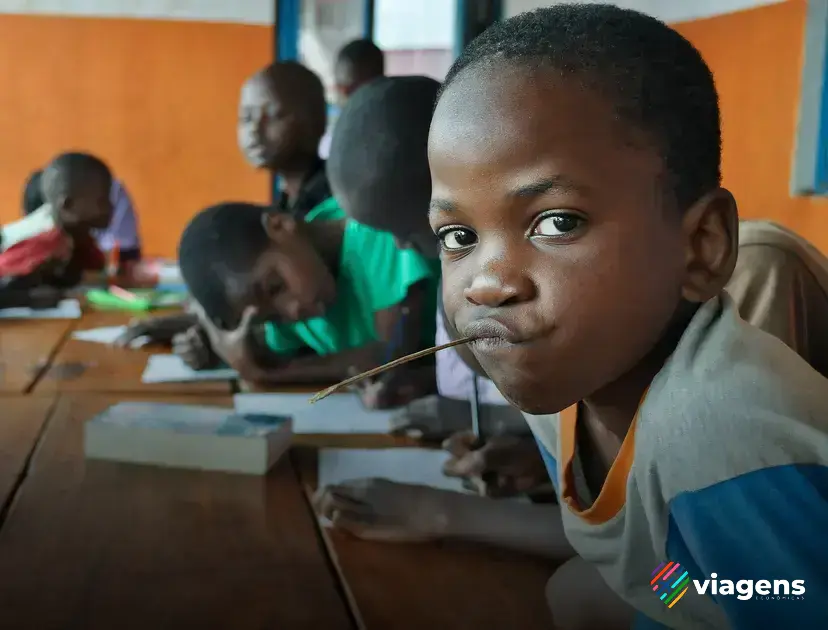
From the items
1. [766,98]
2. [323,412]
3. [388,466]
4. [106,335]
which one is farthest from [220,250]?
[766,98]

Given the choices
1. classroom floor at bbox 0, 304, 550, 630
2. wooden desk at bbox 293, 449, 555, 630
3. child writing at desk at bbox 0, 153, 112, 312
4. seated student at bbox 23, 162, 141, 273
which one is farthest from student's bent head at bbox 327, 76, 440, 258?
seated student at bbox 23, 162, 141, 273

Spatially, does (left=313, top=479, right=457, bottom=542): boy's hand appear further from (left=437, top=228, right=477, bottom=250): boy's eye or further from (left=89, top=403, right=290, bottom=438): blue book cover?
(left=437, top=228, right=477, bottom=250): boy's eye

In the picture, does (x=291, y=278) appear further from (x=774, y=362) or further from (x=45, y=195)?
(x=45, y=195)

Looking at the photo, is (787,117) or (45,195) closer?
(45,195)

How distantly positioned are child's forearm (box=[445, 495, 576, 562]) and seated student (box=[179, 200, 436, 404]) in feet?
2.01

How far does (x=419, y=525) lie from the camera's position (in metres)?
0.61

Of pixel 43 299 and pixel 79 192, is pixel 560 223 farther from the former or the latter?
pixel 79 192

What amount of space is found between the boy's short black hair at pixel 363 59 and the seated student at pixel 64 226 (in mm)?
880

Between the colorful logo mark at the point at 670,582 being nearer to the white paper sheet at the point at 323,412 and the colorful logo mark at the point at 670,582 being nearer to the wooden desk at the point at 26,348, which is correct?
the white paper sheet at the point at 323,412

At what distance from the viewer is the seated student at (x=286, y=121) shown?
1.66 meters

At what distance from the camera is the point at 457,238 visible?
42cm

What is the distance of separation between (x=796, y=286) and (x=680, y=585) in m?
0.36

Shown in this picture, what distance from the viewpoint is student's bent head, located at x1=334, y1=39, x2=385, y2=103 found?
2625 mm

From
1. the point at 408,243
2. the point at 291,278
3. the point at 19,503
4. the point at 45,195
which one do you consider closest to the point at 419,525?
the point at 19,503
